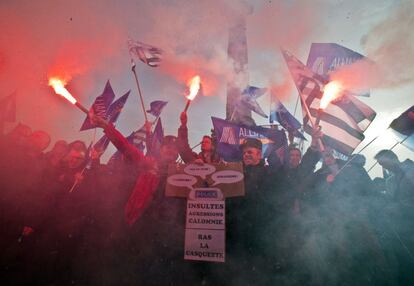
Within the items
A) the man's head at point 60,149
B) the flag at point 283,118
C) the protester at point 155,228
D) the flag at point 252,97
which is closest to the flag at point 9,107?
the man's head at point 60,149

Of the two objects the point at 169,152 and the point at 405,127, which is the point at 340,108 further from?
the point at 169,152

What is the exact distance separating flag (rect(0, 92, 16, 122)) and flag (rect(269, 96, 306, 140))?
5404mm

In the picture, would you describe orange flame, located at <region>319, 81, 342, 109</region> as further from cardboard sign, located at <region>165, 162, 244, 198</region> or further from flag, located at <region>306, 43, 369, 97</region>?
cardboard sign, located at <region>165, 162, 244, 198</region>

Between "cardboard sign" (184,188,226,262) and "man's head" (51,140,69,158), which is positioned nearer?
"cardboard sign" (184,188,226,262)

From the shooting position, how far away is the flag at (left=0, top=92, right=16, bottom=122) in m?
4.92

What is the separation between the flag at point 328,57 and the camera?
4652 millimetres

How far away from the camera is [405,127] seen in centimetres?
378

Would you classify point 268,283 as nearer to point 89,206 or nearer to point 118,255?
point 118,255

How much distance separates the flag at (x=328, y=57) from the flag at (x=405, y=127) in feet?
2.85

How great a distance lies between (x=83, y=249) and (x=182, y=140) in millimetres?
1908

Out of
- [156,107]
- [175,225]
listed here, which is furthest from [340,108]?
[156,107]

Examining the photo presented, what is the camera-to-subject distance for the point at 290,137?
280 inches

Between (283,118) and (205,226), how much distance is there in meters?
4.70

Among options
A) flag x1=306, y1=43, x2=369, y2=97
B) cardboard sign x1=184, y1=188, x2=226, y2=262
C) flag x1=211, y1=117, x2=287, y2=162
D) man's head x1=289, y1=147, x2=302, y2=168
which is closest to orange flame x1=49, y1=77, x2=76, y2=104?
cardboard sign x1=184, y1=188, x2=226, y2=262
